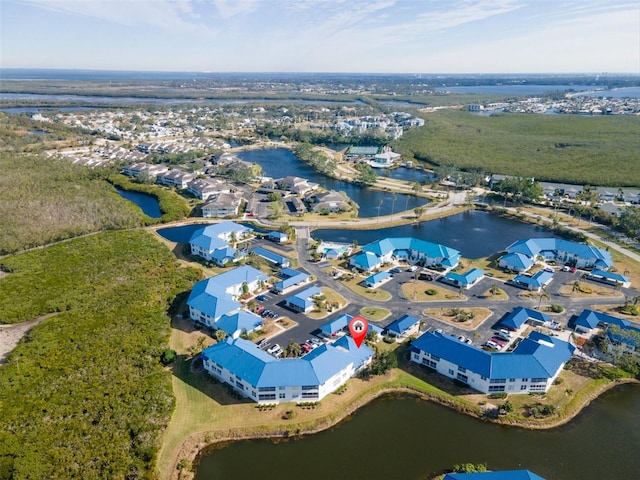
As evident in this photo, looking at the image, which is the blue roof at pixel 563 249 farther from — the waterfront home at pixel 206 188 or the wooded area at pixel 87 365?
the waterfront home at pixel 206 188

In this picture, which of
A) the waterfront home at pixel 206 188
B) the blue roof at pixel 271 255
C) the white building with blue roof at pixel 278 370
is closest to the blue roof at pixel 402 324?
the white building with blue roof at pixel 278 370

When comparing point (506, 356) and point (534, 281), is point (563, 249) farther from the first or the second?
point (506, 356)

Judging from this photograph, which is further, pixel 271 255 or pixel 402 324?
pixel 271 255

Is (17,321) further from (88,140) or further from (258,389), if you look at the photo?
(88,140)

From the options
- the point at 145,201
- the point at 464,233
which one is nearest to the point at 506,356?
the point at 464,233

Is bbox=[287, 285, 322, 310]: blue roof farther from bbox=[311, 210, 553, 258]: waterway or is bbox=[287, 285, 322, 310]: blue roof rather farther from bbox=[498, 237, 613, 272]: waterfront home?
bbox=[498, 237, 613, 272]: waterfront home

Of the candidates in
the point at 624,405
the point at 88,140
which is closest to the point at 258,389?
the point at 624,405
